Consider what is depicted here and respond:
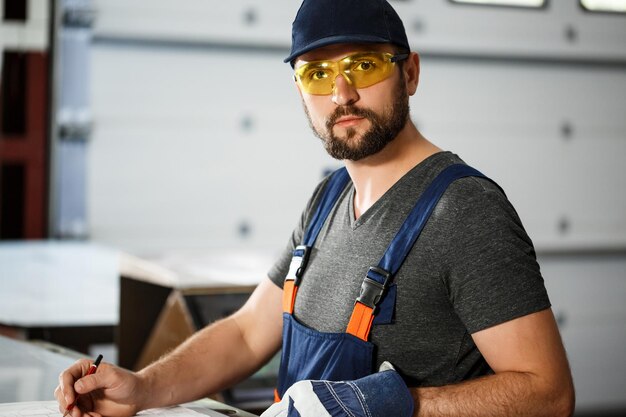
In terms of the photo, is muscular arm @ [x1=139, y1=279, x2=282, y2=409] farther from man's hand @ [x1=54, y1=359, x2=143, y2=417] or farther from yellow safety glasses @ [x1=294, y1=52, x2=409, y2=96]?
yellow safety glasses @ [x1=294, y1=52, x2=409, y2=96]

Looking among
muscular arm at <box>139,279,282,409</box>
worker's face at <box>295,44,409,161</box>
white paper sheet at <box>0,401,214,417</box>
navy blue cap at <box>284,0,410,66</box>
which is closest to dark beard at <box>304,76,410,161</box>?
worker's face at <box>295,44,409,161</box>

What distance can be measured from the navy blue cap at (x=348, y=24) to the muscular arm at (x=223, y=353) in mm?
584

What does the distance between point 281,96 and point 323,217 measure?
13.7 ft

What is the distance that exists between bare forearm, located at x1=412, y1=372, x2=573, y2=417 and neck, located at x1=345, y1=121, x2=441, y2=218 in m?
0.44

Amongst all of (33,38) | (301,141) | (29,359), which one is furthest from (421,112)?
(29,359)

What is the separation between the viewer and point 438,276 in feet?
5.31

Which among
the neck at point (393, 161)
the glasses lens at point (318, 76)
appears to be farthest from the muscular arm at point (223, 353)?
the glasses lens at point (318, 76)

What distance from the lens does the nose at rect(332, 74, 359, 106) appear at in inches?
69.8

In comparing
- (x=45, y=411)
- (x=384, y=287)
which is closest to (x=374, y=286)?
(x=384, y=287)

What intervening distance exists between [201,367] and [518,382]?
720 mm

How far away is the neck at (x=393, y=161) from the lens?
71.1 inches

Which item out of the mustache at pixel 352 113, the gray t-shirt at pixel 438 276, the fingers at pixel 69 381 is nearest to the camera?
the gray t-shirt at pixel 438 276

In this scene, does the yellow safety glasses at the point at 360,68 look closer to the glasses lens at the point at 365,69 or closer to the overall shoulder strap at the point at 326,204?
the glasses lens at the point at 365,69

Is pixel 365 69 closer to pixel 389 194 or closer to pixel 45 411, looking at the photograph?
pixel 389 194
